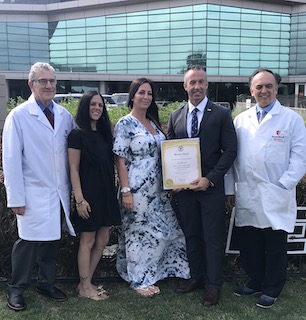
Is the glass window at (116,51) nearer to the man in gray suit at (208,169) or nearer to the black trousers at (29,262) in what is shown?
the man in gray suit at (208,169)

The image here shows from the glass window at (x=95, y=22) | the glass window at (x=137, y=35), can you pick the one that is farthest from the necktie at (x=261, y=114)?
the glass window at (x=95, y=22)

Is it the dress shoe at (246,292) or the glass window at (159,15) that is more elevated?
the glass window at (159,15)

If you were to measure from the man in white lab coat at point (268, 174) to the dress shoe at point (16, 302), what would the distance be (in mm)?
2106

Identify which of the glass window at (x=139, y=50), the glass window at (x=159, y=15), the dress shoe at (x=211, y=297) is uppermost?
the glass window at (x=159, y=15)

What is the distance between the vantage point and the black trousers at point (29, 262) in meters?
3.33

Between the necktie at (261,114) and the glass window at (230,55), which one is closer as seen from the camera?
the necktie at (261,114)

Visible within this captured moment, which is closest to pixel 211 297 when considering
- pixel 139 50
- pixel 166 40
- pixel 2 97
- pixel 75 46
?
pixel 2 97

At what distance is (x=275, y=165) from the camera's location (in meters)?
3.25

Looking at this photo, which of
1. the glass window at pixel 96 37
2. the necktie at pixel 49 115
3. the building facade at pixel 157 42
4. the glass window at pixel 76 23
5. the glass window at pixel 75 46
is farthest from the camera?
the glass window at pixel 76 23

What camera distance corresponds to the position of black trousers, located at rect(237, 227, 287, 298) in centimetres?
338

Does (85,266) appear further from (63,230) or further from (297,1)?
(297,1)

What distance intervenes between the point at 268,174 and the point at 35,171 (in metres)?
2.03

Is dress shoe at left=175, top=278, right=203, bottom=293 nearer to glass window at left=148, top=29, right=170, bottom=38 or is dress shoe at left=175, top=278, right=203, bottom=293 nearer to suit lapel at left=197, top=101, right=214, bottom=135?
suit lapel at left=197, top=101, right=214, bottom=135

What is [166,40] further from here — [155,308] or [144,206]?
[155,308]
